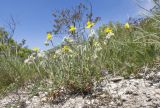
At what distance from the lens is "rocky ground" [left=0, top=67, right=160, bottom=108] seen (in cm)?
403

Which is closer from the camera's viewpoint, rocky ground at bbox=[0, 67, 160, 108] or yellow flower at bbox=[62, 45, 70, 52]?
rocky ground at bbox=[0, 67, 160, 108]

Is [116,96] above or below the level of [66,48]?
below

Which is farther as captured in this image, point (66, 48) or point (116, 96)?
point (66, 48)

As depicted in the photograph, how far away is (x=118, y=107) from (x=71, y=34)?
1.37 m

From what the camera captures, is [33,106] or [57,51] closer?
[33,106]

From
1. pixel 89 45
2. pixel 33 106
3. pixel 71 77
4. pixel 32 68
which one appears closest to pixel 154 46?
pixel 89 45

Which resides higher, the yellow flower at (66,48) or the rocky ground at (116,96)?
the yellow flower at (66,48)

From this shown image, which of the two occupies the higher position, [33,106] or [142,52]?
[142,52]

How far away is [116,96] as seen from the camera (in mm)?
4227

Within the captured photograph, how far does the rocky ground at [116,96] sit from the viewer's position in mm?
4032

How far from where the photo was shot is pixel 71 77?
184 inches

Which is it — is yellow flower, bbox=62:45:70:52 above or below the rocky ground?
above

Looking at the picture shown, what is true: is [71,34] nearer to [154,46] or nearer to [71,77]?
[71,77]

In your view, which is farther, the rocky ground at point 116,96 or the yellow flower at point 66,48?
the yellow flower at point 66,48
